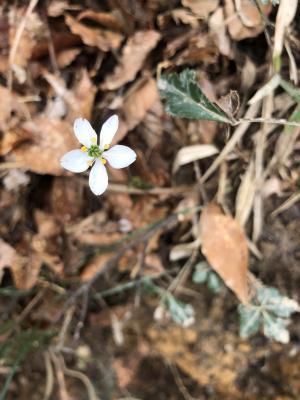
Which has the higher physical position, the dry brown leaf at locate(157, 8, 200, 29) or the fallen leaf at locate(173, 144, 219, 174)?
the dry brown leaf at locate(157, 8, 200, 29)

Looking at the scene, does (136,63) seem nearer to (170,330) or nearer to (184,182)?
(184,182)

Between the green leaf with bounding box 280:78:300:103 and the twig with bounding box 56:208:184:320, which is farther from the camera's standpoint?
the twig with bounding box 56:208:184:320

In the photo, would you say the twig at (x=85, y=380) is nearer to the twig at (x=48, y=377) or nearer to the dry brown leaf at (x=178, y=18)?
the twig at (x=48, y=377)

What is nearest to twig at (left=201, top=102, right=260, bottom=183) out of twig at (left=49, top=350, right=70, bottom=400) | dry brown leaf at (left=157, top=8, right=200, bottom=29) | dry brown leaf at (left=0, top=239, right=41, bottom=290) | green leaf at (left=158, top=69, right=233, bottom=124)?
green leaf at (left=158, top=69, right=233, bottom=124)

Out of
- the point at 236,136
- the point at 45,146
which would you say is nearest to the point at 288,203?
the point at 236,136

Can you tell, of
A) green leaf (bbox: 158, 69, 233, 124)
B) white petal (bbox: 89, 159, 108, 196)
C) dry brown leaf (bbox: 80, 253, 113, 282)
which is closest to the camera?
white petal (bbox: 89, 159, 108, 196)

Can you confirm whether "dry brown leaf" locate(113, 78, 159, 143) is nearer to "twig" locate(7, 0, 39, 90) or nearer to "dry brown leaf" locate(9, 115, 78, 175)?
"dry brown leaf" locate(9, 115, 78, 175)

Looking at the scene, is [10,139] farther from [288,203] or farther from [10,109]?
[288,203]
